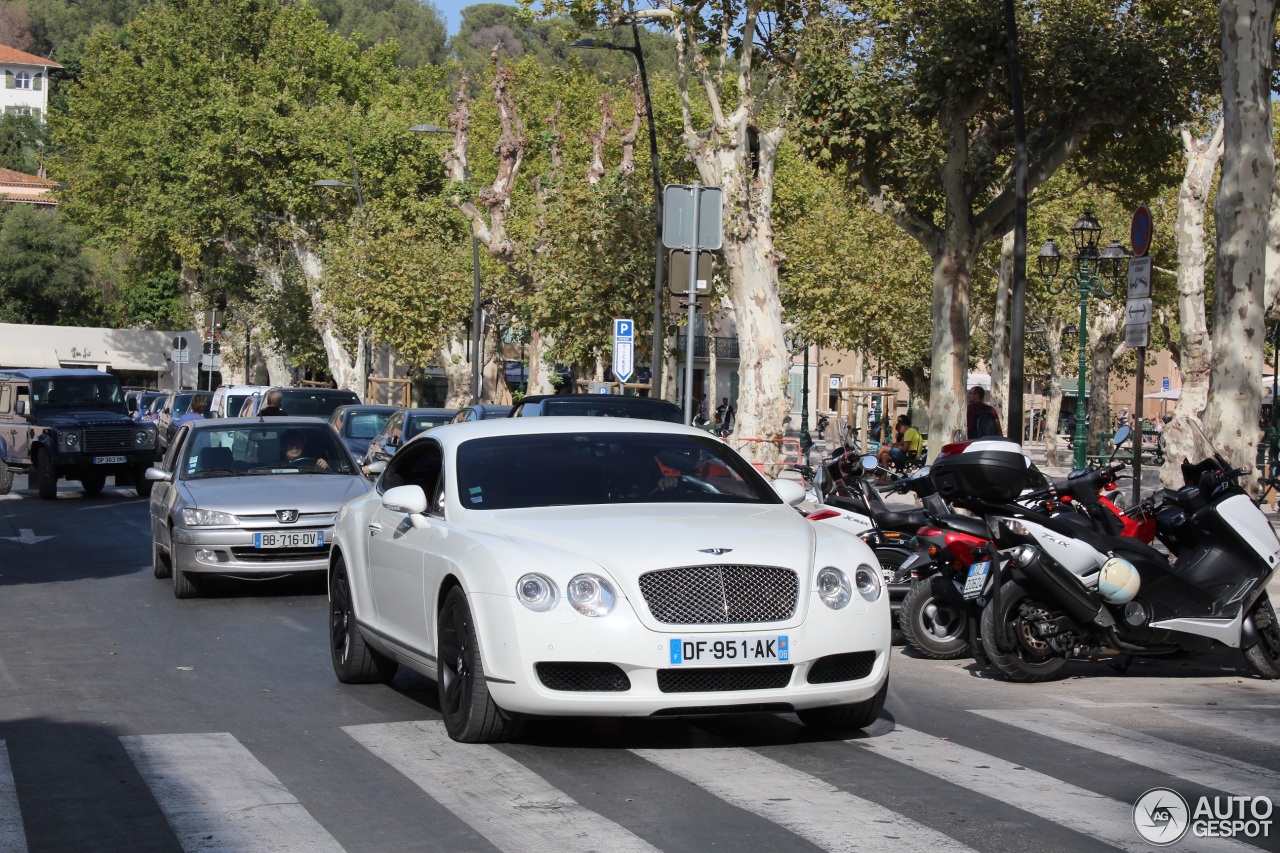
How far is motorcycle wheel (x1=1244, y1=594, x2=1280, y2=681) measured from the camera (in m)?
10.4

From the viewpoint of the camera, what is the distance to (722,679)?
23.8 feet

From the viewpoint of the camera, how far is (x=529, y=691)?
7262 millimetres

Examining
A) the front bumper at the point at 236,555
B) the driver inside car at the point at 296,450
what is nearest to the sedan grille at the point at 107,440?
the driver inside car at the point at 296,450

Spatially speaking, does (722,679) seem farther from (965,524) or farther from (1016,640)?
(965,524)

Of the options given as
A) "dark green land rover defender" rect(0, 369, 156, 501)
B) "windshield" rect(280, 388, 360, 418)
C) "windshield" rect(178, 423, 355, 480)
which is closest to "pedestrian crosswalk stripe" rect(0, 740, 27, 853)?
"windshield" rect(178, 423, 355, 480)

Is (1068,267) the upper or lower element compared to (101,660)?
upper

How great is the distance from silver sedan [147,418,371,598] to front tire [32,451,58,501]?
11926 mm


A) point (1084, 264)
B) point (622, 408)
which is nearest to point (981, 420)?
point (622, 408)

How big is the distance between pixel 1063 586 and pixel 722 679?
3.35 meters

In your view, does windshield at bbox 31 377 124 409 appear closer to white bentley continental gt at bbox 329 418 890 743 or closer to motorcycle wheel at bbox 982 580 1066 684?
white bentley continental gt at bbox 329 418 890 743

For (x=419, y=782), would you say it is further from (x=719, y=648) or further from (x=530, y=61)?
(x=530, y=61)

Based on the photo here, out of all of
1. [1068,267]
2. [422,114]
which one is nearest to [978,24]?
[1068,267]

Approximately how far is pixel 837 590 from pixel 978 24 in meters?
19.0

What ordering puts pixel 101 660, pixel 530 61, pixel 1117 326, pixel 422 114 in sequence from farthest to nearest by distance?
1. pixel 530 61
2. pixel 422 114
3. pixel 1117 326
4. pixel 101 660
